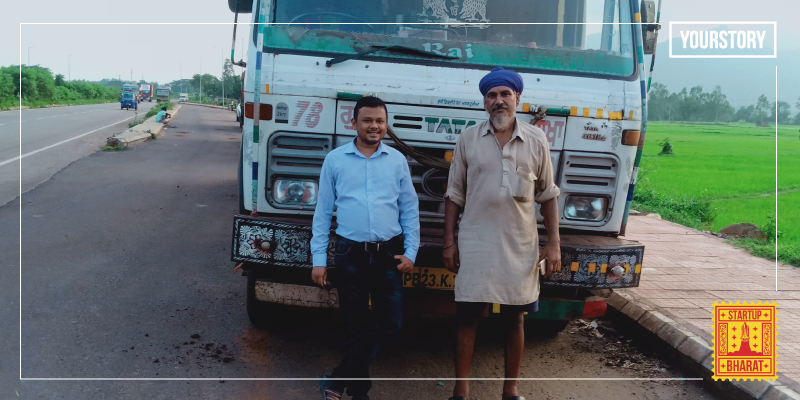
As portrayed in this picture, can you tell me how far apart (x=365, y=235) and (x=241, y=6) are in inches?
82.0

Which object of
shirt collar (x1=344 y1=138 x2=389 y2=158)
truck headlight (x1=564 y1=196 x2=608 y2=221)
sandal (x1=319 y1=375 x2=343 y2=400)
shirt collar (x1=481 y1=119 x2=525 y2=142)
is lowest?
sandal (x1=319 y1=375 x2=343 y2=400)

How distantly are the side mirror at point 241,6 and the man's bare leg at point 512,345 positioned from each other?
2.58 m

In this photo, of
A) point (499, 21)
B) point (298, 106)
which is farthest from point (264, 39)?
point (499, 21)

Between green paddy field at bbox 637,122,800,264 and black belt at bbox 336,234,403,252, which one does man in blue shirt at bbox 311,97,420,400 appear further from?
green paddy field at bbox 637,122,800,264

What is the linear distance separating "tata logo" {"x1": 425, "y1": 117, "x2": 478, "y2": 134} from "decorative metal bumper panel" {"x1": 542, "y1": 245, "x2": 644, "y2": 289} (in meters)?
0.88

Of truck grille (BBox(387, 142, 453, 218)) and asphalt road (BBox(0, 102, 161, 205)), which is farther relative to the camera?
asphalt road (BBox(0, 102, 161, 205))

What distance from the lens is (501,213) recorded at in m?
3.17

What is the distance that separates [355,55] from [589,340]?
9.19 ft

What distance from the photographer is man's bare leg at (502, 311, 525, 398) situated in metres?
3.39

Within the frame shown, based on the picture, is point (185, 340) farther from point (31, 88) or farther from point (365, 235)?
point (31, 88)

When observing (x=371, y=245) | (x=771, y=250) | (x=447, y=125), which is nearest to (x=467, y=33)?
(x=447, y=125)

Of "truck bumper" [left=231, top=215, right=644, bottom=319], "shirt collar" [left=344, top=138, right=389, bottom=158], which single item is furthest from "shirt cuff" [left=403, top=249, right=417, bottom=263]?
"shirt collar" [left=344, top=138, right=389, bottom=158]

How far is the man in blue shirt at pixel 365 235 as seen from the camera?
3.22 metres

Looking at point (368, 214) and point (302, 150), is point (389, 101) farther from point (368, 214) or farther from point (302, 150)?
point (368, 214)
